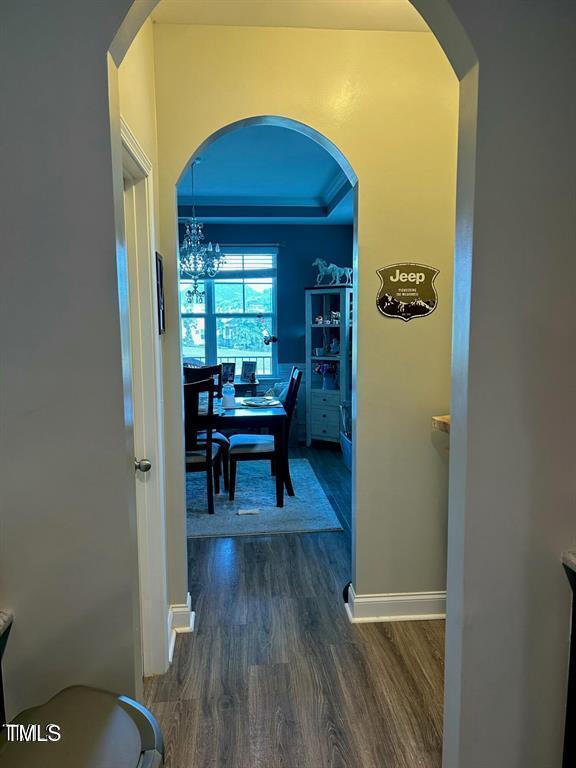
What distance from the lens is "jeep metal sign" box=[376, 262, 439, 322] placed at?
231cm

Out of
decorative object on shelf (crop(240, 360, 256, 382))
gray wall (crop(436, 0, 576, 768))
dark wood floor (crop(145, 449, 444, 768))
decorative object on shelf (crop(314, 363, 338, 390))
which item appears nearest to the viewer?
gray wall (crop(436, 0, 576, 768))

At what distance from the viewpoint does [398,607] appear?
2.50 m

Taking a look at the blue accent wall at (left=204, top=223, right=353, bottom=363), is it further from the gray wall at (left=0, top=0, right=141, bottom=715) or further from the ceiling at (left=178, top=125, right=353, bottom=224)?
the gray wall at (left=0, top=0, right=141, bottom=715)

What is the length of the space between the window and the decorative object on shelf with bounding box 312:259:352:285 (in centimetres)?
59

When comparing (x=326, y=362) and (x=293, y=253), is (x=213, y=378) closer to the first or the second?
(x=326, y=362)

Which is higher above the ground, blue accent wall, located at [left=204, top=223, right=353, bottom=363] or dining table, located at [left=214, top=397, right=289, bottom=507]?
blue accent wall, located at [left=204, top=223, right=353, bottom=363]

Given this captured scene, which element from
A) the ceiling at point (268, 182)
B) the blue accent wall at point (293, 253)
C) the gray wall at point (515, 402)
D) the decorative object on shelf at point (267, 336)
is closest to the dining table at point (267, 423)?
the ceiling at point (268, 182)

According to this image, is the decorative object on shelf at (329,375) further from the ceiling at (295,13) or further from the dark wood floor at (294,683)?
the ceiling at (295,13)

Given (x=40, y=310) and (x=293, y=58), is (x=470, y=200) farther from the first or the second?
(x=293, y=58)

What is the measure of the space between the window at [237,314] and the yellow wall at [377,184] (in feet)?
12.7

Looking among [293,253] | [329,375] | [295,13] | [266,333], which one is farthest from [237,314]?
[295,13]

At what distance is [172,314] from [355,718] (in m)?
1.78

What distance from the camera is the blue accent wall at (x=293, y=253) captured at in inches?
238

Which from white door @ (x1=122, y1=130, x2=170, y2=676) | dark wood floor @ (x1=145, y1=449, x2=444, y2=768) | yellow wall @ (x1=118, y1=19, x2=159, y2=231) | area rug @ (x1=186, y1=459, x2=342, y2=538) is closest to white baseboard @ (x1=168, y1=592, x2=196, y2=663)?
dark wood floor @ (x1=145, y1=449, x2=444, y2=768)
